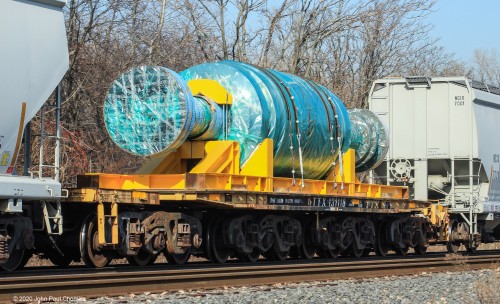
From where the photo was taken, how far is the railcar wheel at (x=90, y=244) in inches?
582

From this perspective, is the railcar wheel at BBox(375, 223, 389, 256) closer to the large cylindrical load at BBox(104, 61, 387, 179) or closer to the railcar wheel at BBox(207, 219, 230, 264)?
the large cylindrical load at BBox(104, 61, 387, 179)

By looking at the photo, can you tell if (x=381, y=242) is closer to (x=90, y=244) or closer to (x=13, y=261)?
(x=90, y=244)

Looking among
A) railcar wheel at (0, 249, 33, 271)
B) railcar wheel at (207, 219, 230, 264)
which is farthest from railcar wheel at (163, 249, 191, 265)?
railcar wheel at (0, 249, 33, 271)

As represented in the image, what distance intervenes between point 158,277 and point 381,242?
419 inches

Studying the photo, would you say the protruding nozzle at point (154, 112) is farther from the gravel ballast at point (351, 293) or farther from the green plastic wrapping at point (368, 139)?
the green plastic wrapping at point (368, 139)

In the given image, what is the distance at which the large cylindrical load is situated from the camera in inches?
623

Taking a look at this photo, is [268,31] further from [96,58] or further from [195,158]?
[195,158]

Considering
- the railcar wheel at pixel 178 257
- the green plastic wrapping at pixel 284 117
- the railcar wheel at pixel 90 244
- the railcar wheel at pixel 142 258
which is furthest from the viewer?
the green plastic wrapping at pixel 284 117

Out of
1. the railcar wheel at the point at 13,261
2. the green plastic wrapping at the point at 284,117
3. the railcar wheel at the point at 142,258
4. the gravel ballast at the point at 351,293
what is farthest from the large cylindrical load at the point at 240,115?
the gravel ballast at the point at 351,293

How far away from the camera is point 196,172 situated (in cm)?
1659

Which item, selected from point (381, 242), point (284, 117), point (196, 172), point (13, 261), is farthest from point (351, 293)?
point (381, 242)

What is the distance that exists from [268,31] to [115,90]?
17.6m

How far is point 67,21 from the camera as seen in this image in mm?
24594

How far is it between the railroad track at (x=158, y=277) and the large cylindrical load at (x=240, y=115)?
242 centimetres
